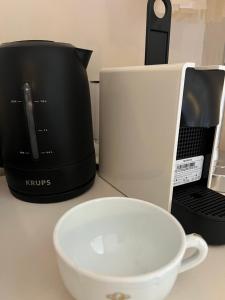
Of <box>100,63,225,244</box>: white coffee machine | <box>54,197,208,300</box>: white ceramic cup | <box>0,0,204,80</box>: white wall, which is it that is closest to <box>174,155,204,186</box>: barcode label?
<box>100,63,225,244</box>: white coffee machine

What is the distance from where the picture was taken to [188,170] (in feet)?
1.42

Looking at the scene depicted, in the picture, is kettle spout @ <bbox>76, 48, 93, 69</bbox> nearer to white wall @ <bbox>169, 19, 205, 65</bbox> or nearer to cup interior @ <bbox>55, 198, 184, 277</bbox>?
cup interior @ <bbox>55, 198, 184, 277</bbox>

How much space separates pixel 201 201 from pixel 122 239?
0.14 meters

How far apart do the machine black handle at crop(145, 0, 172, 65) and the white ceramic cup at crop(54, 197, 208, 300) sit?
28 cm

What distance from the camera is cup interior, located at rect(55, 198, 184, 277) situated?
332mm

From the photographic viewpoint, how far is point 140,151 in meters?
0.45

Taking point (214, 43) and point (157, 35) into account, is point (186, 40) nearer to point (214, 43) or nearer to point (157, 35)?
point (214, 43)

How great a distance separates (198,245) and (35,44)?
38 centimetres

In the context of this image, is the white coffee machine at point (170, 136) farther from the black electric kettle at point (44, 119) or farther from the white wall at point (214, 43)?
the white wall at point (214, 43)

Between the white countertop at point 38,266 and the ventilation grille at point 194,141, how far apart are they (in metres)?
0.15

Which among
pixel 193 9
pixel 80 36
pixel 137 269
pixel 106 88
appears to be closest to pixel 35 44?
pixel 106 88

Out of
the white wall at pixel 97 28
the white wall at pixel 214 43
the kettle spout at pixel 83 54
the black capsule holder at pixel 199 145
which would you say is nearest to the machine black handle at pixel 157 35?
the black capsule holder at pixel 199 145

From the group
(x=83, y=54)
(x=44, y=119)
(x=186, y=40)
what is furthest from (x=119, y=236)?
(x=186, y=40)

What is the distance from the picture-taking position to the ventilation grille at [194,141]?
1.35 feet
